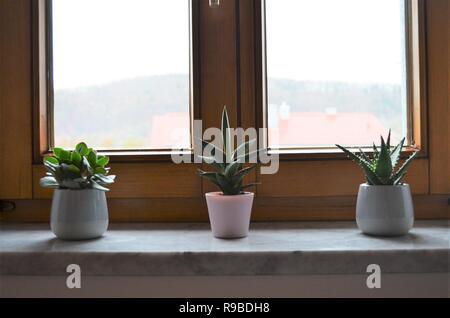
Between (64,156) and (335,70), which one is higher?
(335,70)

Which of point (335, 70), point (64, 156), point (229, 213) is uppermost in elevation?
point (335, 70)

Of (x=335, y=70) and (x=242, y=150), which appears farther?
(x=335, y=70)

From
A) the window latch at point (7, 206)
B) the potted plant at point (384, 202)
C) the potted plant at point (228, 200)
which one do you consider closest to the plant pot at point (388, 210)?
the potted plant at point (384, 202)

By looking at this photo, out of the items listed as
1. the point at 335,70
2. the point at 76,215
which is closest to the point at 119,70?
the point at 76,215

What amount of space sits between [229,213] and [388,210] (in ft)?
0.88

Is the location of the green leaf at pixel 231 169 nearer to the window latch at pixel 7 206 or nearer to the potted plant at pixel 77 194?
the potted plant at pixel 77 194

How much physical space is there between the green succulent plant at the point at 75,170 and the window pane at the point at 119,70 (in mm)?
180

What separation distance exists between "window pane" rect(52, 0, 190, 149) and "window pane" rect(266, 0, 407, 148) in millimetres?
208

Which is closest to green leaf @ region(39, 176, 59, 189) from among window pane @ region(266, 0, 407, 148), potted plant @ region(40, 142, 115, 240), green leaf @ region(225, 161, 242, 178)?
potted plant @ region(40, 142, 115, 240)

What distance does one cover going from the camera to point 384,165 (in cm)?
75

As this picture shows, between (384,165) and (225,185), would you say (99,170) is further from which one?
(384,165)
